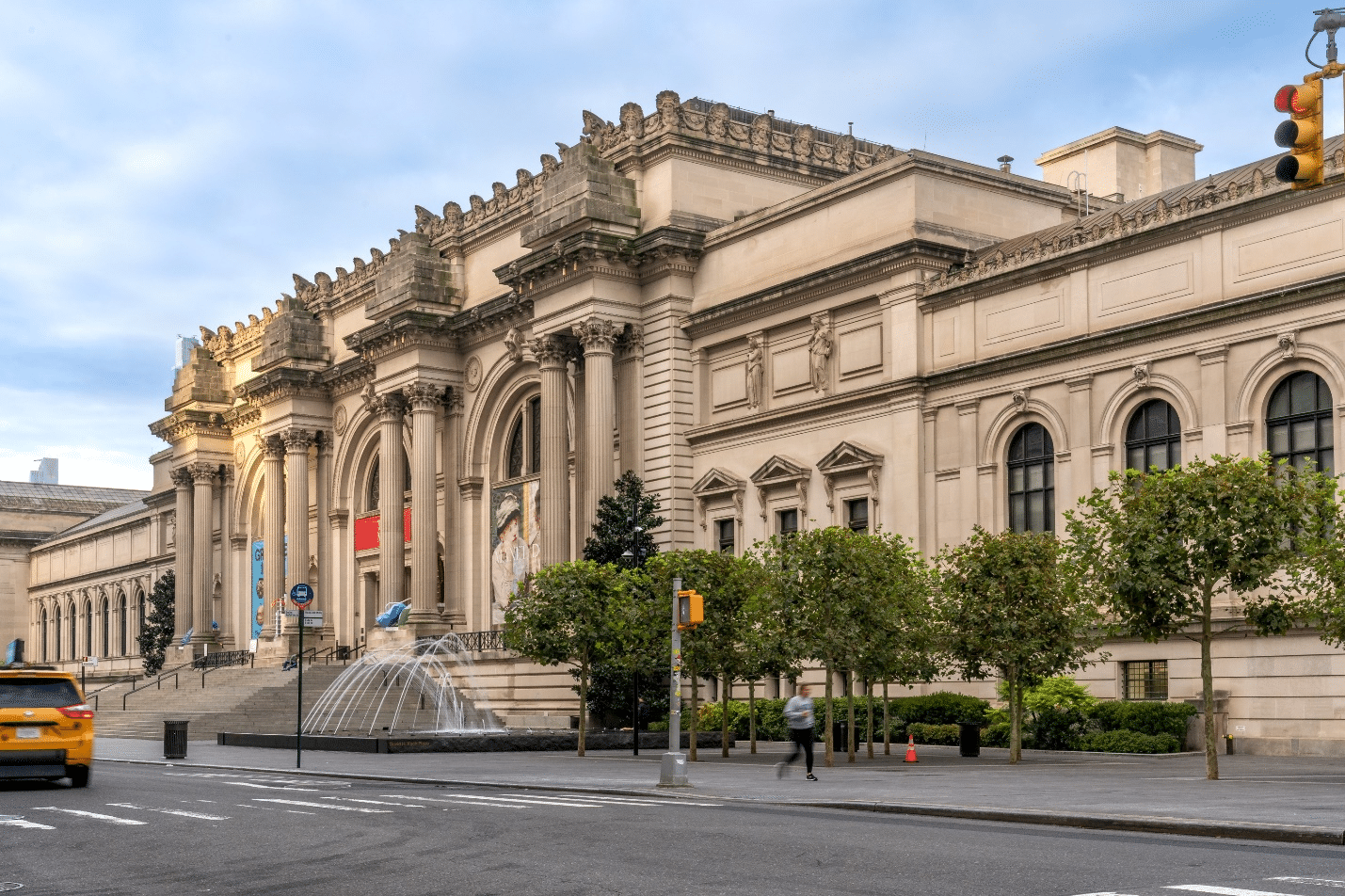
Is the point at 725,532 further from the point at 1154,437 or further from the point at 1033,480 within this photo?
the point at 1154,437

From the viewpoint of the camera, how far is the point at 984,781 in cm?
2900

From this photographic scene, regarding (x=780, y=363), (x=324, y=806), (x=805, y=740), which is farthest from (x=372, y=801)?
(x=780, y=363)

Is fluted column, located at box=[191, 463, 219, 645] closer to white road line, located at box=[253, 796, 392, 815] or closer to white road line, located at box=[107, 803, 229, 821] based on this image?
white road line, located at box=[253, 796, 392, 815]

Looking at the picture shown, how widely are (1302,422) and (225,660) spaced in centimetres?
6181

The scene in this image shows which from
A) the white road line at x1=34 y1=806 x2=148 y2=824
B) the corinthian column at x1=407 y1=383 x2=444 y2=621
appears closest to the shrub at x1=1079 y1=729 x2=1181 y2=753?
the white road line at x1=34 y1=806 x2=148 y2=824

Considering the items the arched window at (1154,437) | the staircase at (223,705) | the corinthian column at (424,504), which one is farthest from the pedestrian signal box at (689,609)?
the corinthian column at (424,504)

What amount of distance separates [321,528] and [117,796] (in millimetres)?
58626

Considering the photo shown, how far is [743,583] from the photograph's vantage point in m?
41.5

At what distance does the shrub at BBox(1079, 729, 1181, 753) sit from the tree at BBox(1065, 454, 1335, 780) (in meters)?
8.45

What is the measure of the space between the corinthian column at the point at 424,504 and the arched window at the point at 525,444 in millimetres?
3577

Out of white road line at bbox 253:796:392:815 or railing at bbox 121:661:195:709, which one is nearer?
white road line at bbox 253:796:392:815

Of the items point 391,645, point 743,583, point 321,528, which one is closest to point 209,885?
point 743,583

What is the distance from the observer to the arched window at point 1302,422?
39125 millimetres

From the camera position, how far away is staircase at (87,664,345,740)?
62.1 meters
